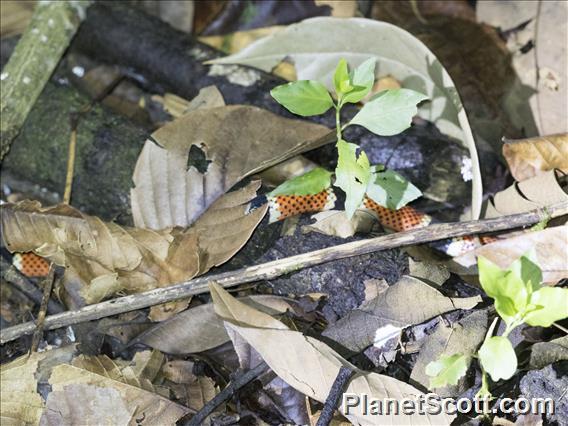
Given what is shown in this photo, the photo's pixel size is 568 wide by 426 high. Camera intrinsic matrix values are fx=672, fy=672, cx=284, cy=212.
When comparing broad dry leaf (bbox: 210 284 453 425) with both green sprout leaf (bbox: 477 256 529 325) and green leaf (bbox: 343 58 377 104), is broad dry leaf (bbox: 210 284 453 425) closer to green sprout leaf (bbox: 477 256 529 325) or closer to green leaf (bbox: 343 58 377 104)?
green sprout leaf (bbox: 477 256 529 325)

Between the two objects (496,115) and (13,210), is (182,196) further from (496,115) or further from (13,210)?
(496,115)

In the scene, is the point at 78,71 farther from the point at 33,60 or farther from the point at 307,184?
the point at 307,184

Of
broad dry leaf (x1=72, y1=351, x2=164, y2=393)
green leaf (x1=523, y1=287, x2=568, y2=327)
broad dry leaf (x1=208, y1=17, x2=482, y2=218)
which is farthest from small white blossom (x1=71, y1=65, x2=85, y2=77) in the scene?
green leaf (x1=523, y1=287, x2=568, y2=327)

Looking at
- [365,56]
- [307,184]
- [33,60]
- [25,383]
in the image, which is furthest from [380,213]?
[33,60]

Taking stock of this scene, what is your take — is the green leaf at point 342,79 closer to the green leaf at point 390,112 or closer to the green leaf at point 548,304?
the green leaf at point 390,112

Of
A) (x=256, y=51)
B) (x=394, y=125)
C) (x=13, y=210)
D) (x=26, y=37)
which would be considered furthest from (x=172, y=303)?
(x=26, y=37)

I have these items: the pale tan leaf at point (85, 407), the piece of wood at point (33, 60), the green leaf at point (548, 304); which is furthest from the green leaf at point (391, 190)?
the piece of wood at point (33, 60)

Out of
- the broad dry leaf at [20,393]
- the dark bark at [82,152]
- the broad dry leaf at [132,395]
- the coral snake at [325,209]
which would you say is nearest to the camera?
the broad dry leaf at [132,395]
